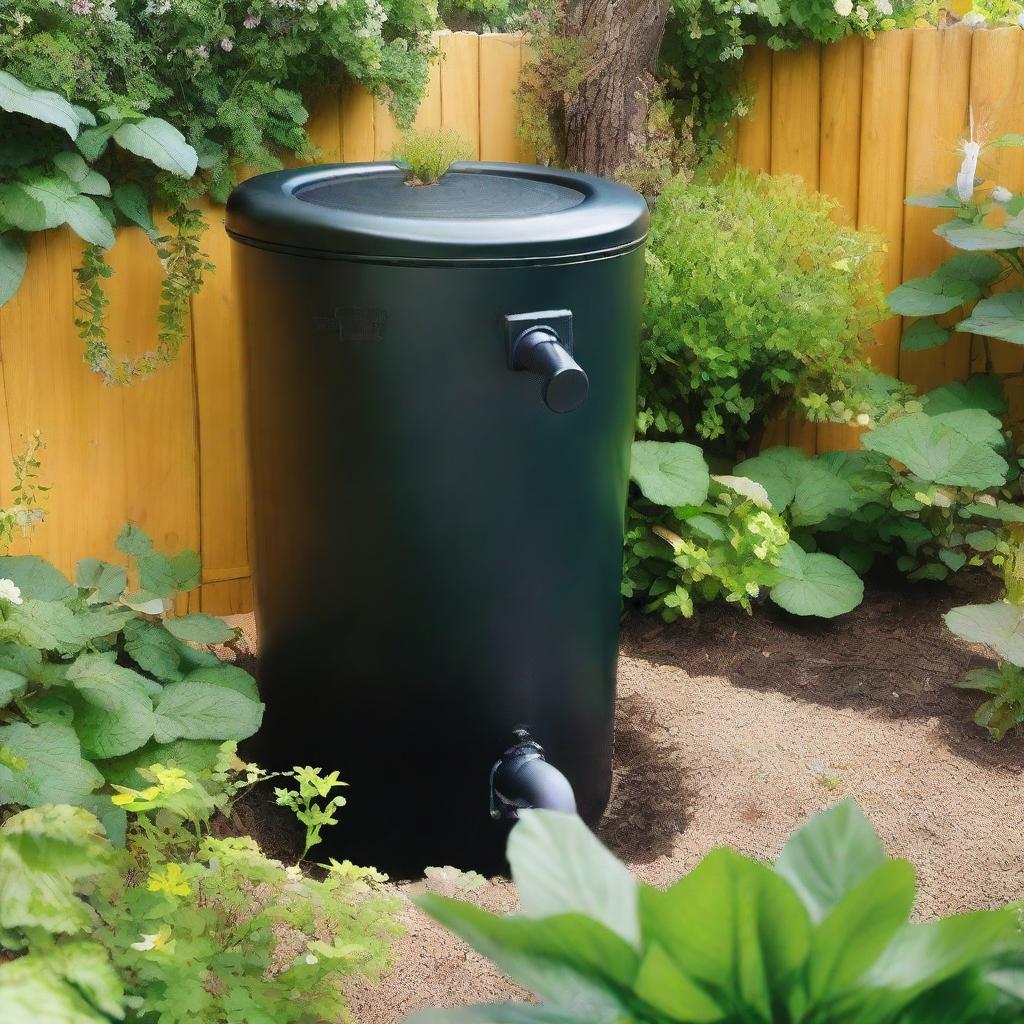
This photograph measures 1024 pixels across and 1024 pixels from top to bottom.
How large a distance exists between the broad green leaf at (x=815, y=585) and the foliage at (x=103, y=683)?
4.29 feet

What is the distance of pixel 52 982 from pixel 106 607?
1.03 m

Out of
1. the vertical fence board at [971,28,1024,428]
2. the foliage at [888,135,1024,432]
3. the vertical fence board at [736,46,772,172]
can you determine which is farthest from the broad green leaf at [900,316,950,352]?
the vertical fence board at [736,46,772,172]

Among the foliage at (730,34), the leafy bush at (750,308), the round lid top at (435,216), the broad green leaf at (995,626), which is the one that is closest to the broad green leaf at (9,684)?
the round lid top at (435,216)

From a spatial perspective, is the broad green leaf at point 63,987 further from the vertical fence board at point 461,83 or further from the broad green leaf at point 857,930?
the vertical fence board at point 461,83

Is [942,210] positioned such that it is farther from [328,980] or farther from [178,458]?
[328,980]

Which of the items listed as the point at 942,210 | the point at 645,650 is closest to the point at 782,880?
the point at 645,650

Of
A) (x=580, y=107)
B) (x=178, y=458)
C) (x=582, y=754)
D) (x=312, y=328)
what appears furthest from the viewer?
(x=580, y=107)

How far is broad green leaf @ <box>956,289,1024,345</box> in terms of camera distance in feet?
10.1

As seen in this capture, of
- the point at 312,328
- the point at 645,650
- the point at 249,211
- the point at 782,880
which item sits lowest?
the point at 645,650

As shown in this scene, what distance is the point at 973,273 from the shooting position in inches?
129

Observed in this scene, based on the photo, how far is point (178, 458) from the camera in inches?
115

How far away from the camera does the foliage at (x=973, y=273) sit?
309 cm

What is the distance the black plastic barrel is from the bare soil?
246mm

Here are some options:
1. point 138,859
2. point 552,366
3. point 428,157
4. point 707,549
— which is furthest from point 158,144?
point 707,549
